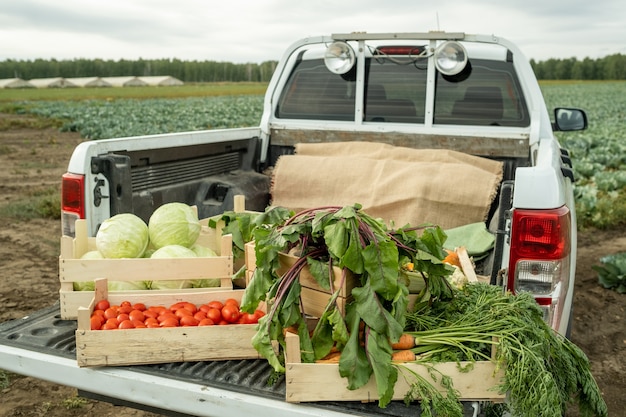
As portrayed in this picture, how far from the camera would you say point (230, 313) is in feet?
10.3

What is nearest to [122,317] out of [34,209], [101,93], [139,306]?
[139,306]

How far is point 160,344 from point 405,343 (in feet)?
3.49

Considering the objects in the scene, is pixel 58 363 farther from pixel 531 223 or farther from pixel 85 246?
pixel 531 223

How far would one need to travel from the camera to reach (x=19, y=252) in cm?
865

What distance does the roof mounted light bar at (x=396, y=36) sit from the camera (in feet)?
17.0

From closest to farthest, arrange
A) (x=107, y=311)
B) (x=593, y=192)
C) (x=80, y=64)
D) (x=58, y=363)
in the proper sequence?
(x=58, y=363), (x=107, y=311), (x=593, y=192), (x=80, y=64)

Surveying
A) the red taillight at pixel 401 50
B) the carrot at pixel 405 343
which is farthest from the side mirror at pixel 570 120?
the carrot at pixel 405 343

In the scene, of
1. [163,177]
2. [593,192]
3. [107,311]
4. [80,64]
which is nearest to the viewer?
[107,311]

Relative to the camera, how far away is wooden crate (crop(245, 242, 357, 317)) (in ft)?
8.63

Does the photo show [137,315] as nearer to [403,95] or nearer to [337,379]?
[337,379]

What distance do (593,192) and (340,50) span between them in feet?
25.4

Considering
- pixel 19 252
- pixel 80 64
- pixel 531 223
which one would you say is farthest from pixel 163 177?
pixel 80 64

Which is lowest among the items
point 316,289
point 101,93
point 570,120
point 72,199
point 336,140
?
point 316,289

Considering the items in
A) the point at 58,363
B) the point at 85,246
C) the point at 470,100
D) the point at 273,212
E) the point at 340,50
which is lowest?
A: the point at 58,363
